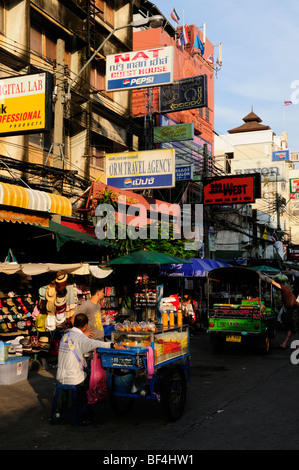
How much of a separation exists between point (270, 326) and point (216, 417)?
8.05 meters

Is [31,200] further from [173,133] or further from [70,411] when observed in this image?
[173,133]

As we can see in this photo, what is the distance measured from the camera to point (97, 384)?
23.6 ft

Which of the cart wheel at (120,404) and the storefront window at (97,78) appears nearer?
the cart wheel at (120,404)

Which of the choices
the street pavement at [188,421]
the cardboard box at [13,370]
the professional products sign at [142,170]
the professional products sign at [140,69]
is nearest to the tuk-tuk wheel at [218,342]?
the street pavement at [188,421]

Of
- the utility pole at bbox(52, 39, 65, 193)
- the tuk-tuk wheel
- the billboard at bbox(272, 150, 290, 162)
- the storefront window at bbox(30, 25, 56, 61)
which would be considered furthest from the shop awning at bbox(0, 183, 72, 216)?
the billboard at bbox(272, 150, 290, 162)

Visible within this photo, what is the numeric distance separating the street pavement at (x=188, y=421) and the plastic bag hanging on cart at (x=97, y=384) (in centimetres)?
43

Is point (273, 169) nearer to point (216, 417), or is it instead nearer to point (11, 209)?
point (11, 209)

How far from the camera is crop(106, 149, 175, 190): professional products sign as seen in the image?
60.1 feet

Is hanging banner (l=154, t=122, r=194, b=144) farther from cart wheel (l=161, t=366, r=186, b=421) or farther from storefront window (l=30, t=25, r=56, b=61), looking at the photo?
cart wheel (l=161, t=366, r=186, b=421)

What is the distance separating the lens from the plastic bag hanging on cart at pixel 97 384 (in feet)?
23.3

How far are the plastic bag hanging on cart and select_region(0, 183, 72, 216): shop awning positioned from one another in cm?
662

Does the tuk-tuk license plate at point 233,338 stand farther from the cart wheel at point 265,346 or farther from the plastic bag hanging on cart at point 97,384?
the plastic bag hanging on cart at point 97,384

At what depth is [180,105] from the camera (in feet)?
81.9

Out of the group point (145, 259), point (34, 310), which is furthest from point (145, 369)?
point (145, 259)
